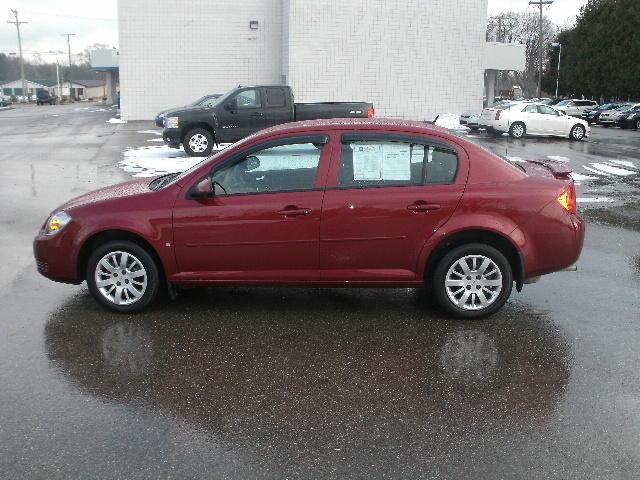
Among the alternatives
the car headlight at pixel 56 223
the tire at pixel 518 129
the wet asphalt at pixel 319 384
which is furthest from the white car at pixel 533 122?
the car headlight at pixel 56 223

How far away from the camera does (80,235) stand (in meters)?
5.57

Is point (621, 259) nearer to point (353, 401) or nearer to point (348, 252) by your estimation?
point (348, 252)

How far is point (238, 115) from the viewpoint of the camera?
17.6 m

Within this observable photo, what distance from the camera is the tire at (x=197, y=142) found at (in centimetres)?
1728

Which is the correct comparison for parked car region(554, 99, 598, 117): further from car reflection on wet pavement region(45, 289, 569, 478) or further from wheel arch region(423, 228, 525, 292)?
car reflection on wet pavement region(45, 289, 569, 478)

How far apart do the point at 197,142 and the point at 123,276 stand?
1217 centimetres

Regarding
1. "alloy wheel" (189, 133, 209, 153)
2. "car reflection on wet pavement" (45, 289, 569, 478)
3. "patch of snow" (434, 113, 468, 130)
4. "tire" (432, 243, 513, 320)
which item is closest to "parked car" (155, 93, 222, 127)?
"alloy wheel" (189, 133, 209, 153)

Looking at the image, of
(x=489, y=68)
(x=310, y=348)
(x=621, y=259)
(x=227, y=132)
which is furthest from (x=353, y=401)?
(x=489, y=68)

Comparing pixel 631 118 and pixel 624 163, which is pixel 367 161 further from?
pixel 631 118

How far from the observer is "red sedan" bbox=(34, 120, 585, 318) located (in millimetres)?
5391

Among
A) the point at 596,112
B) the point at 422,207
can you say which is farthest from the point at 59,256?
the point at 596,112

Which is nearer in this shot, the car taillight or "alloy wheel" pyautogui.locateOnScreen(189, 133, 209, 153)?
the car taillight

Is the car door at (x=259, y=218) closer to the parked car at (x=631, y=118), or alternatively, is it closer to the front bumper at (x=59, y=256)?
the front bumper at (x=59, y=256)

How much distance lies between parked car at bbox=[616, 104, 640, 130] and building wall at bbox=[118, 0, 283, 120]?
19911mm
